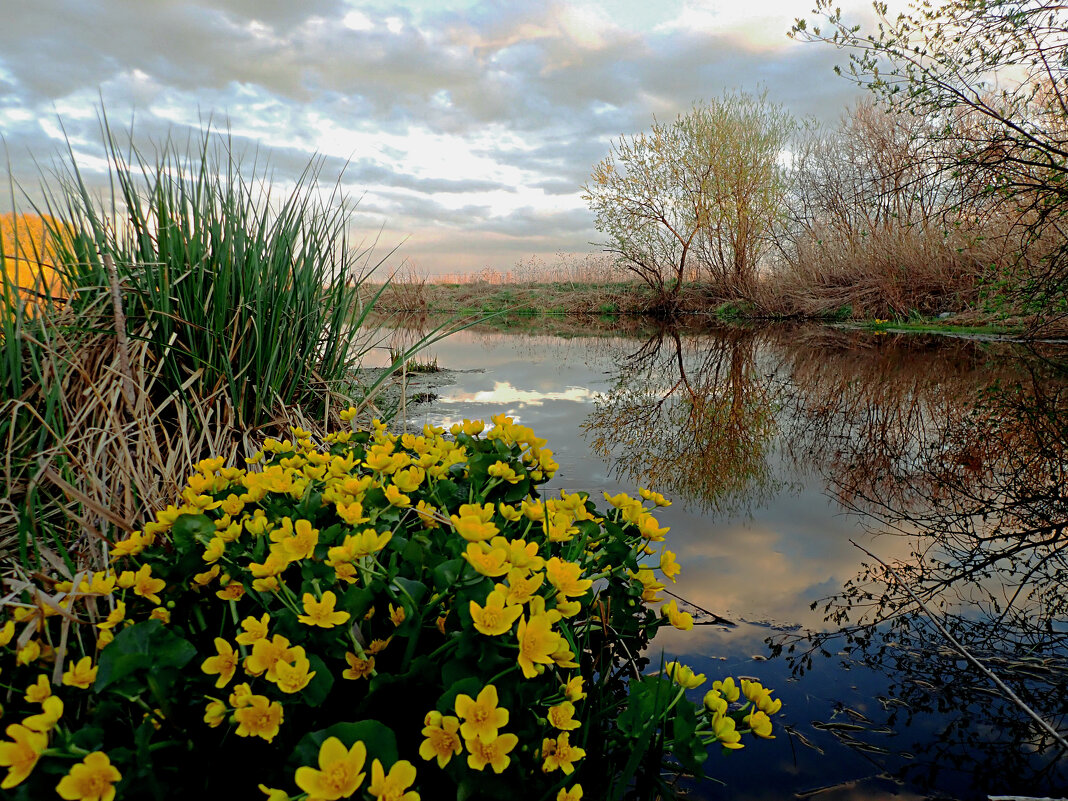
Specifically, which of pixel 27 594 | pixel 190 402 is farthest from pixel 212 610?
pixel 190 402

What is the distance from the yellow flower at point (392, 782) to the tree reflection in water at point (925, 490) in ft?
3.44

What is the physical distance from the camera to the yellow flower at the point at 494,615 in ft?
2.46

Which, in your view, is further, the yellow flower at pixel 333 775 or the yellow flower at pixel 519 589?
the yellow flower at pixel 519 589

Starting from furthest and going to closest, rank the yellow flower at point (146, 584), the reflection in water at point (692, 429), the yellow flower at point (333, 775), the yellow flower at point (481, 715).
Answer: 1. the reflection in water at point (692, 429)
2. the yellow flower at point (146, 584)
3. the yellow flower at point (481, 715)
4. the yellow flower at point (333, 775)

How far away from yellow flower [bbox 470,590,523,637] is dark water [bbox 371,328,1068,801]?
26.6 inches

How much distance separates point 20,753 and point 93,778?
0.27ft

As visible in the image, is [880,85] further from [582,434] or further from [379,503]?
[379,503]

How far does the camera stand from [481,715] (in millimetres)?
716

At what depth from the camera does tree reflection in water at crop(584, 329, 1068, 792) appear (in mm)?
1315

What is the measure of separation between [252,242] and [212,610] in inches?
69.6

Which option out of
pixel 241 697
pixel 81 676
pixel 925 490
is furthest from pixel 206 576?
pixel 925 490

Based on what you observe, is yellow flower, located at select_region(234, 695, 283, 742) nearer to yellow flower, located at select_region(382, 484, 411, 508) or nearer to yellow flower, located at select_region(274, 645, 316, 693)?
yellow flower, located at select_region(274, 645, 316, 693)

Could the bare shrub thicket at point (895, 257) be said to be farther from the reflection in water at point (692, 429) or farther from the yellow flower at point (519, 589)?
the yellow flower at point (519, 589)

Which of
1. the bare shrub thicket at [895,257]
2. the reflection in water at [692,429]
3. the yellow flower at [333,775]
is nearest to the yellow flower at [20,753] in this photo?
the yellow flower at [333,775]
